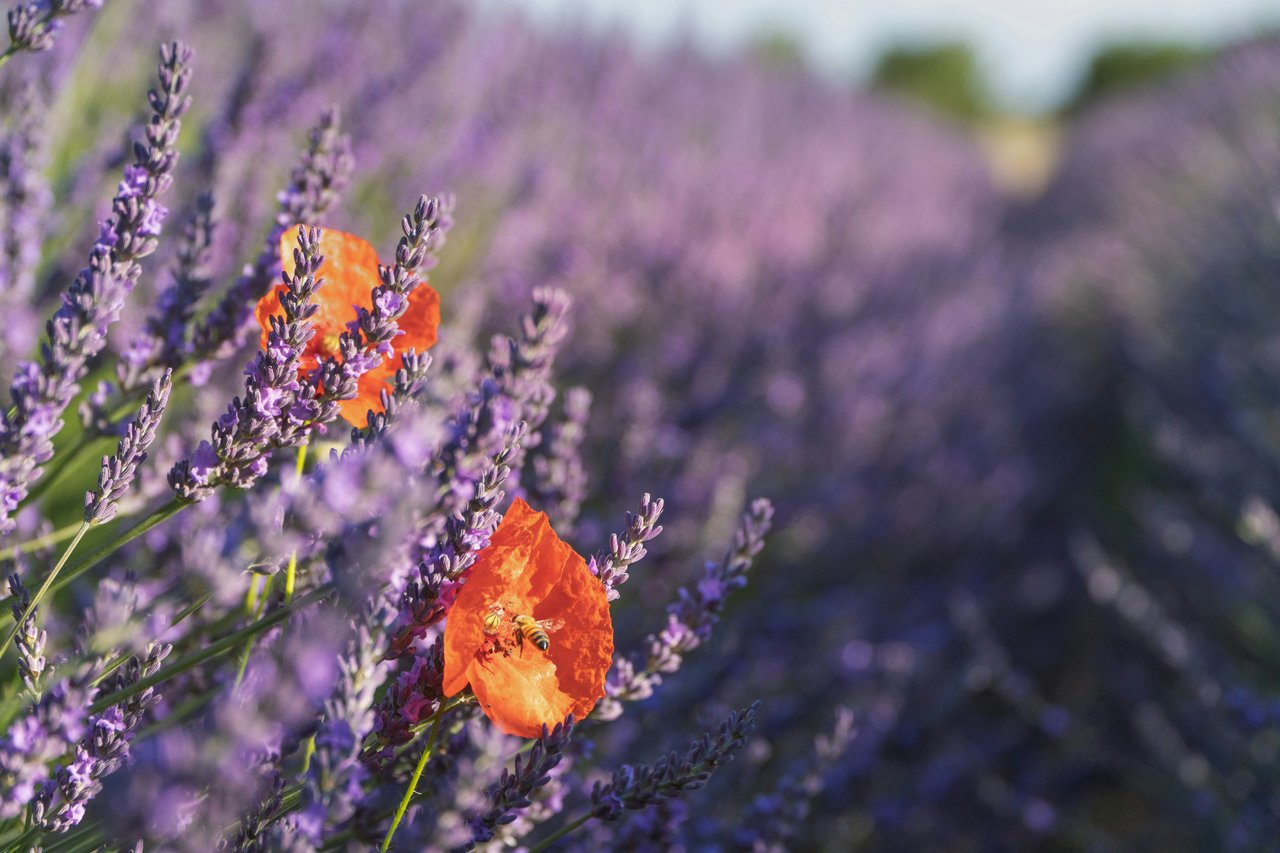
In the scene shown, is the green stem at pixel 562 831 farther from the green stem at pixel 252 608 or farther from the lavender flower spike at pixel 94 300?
the lavender flower spike at pixel 94 300

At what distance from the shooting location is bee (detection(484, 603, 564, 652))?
85 cm

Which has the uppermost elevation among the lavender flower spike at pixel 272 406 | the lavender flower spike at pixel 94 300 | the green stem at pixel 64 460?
the lavender flower spike at pixel 94 300

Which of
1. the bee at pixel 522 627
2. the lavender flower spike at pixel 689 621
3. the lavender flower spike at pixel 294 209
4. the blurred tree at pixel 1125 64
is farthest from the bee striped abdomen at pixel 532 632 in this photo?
the blurred tree at pixel 1125 64

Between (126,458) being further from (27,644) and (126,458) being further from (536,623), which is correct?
(536,623)

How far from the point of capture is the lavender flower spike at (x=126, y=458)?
801 millimetres

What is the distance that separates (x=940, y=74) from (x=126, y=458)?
26869mm

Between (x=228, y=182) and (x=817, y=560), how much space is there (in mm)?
1912

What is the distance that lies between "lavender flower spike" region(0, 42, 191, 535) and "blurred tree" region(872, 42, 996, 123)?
2571cm

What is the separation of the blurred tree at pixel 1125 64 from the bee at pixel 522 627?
78.2 ft

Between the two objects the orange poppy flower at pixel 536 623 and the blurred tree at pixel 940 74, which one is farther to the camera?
the blurred tree at pixel 940 74

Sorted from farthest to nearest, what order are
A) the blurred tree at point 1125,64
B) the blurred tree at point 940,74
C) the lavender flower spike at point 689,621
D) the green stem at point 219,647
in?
the blurred tree at point 940,74, the blurred tree at point 1125,64, the lavender flower spike at point 689,621, the green stem at point 219,647

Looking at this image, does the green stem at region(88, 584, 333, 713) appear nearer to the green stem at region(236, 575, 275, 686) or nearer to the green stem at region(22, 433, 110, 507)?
the green stem at region(236, 575, 275, 686)

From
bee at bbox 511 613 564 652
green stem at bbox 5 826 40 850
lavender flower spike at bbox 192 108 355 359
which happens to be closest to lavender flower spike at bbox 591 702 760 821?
bee at bbox 511 613 564 652

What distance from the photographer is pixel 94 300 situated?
83 cm
